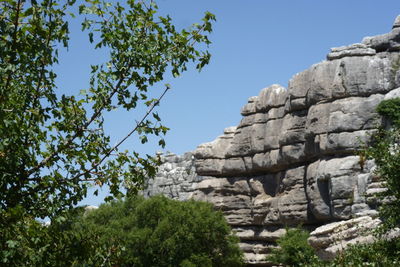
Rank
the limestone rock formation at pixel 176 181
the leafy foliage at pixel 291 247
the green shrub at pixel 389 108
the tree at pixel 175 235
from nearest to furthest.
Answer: the green shrub at pixel 389 108 → the leafy foliage at pixel 291 247 → the tree at pixel 175 235 → the limestone rock formation at pixel 176 181

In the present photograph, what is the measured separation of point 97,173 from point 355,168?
34867 mm

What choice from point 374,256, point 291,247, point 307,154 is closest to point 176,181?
point 307,154

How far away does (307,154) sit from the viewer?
4769 centimetres

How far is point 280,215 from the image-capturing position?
162ft

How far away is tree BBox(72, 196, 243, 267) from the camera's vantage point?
43031mm

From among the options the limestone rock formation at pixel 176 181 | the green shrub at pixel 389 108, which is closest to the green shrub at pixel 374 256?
the green shrub at pixel 389 108

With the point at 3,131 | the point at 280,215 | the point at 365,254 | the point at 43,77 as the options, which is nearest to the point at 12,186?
the point at 3,131

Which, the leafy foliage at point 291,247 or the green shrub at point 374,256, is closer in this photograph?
the green shrub at point 374,256

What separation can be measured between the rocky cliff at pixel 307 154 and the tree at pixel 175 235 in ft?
19.7

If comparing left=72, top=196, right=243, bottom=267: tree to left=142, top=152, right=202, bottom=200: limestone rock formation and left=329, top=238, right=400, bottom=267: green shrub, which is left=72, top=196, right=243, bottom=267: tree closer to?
left=142, top=152, right=202, bottom=200: limestone rock formation

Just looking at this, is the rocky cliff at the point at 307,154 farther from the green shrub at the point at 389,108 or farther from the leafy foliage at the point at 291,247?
the leafy foliage at the point at 291,247

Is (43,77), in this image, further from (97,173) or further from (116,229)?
(116,229)

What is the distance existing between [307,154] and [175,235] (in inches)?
495

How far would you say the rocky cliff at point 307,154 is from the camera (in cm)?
4141
